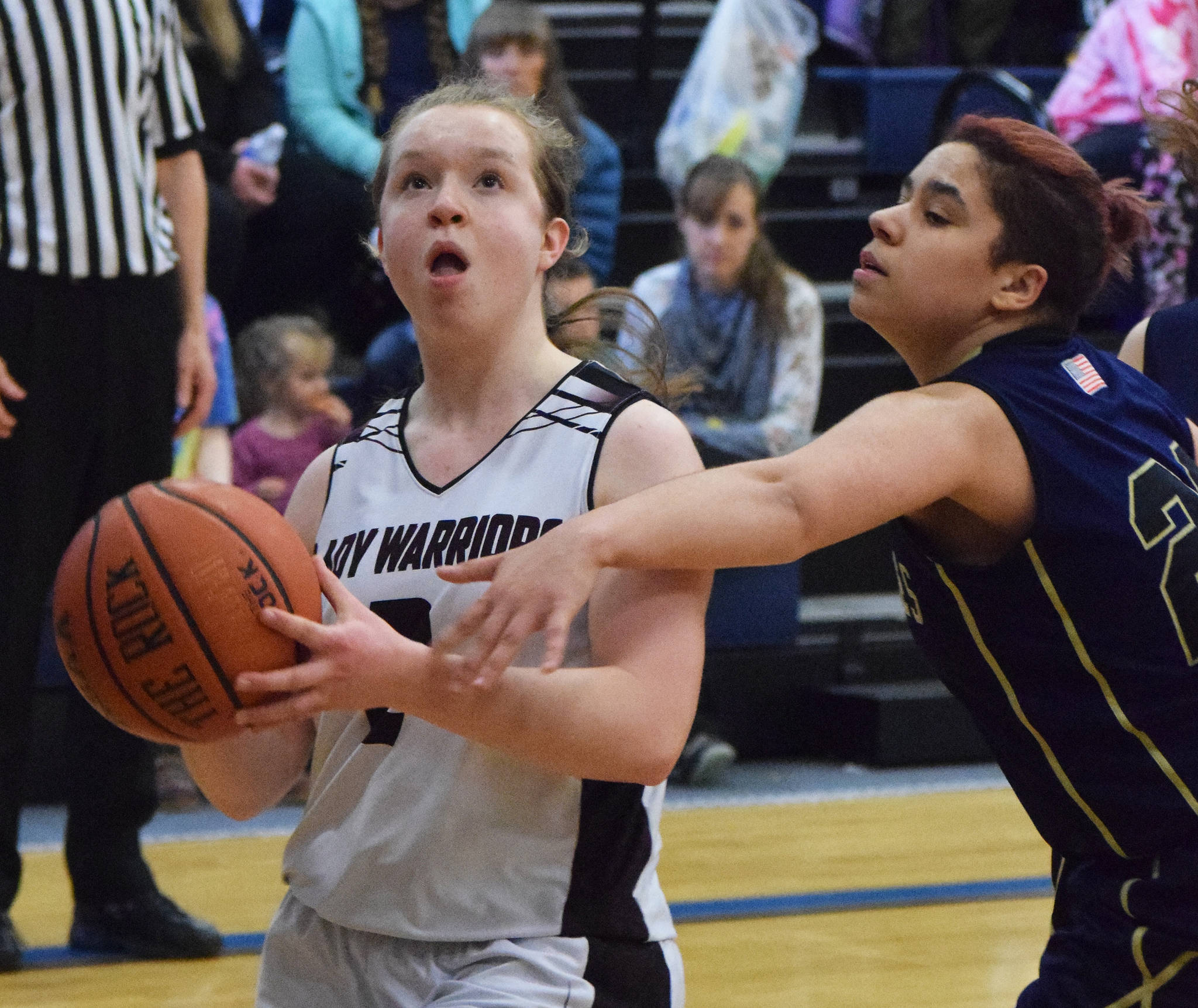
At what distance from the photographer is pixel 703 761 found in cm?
502

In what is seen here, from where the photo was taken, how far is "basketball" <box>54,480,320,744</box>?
166cm

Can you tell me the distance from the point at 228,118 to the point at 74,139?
2.30 meters

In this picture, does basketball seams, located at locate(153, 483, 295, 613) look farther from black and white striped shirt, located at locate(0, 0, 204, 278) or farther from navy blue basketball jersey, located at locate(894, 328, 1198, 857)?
black and white striped shirt, located at locate(0, 0, 204, 278)

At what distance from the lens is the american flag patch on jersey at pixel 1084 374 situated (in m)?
1.97

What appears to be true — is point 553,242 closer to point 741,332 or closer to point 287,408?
point 287,408

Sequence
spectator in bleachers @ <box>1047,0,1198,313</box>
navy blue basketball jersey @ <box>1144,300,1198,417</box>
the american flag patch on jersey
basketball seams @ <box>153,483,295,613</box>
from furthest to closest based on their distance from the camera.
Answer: spectator in bleachers @ <box>1047,0,1198,313</box> → navy blue basketball jersey @ <box>1144,300,1198,417</box> → the american flag patch on jersey → basketball seams @ <box>153,483,295,613</box>

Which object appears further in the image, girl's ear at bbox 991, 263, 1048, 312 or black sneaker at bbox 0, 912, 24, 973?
black sneaker at bbox 0, 912, 24, 973

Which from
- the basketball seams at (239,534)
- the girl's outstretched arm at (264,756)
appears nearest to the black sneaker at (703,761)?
the girl's outstretched arm at (264,756)

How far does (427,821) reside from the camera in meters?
1.89

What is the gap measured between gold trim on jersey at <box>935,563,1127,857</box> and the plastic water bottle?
4.06 meters

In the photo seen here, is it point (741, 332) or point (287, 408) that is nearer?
point (287, 408)

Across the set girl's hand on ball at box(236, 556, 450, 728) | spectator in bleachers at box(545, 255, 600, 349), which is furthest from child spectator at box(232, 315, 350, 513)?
girl's hand on ball at box(236, 556, 450, 728)

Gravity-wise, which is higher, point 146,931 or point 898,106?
point 898,106

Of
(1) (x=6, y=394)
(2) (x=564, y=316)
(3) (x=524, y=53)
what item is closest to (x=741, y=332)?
(3) (x=524, y=53)
